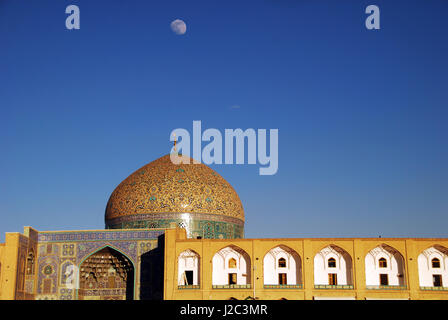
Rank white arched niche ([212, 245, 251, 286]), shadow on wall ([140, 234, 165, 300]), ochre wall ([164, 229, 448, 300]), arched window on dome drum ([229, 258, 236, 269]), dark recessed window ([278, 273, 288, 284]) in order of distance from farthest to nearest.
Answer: shadow on wall ([140, 234, 165, 300]), arched window on dome drum ([229, 258, 236, 269]), white arched niche ([212, 245, 251, 286]), dark recessed window ([278, 273, 288, 284]), ochre wall ([164, 229, 448, 300])

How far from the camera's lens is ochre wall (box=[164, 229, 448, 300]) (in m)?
26.0

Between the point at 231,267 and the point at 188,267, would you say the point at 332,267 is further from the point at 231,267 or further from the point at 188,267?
the point at 188,267

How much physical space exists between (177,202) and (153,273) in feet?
14.3

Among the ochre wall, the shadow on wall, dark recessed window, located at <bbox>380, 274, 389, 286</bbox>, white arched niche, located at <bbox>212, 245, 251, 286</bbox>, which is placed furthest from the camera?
the shadow on wall

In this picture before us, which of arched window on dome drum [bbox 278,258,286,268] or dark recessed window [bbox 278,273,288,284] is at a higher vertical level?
arched window on dome drum [bbox 278,258,286,268]

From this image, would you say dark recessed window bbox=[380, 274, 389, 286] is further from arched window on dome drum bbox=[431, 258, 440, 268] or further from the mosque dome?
the mosque dome

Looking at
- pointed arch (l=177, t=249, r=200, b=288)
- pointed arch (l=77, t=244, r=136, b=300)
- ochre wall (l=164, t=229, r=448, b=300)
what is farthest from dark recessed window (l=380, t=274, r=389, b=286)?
pointed arch (l=77, t=244, r=136, b=300)

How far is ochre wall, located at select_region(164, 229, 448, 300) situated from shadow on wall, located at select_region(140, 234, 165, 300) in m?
1.34

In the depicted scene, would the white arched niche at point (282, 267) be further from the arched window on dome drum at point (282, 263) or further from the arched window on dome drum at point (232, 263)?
the arched window on dome drum at point (232, 263)

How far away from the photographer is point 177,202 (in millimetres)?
31109

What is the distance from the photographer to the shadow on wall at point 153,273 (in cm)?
2794

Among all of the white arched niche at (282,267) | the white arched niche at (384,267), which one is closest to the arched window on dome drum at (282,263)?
the white arched niche at (282,267)

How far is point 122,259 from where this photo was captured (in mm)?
29250
